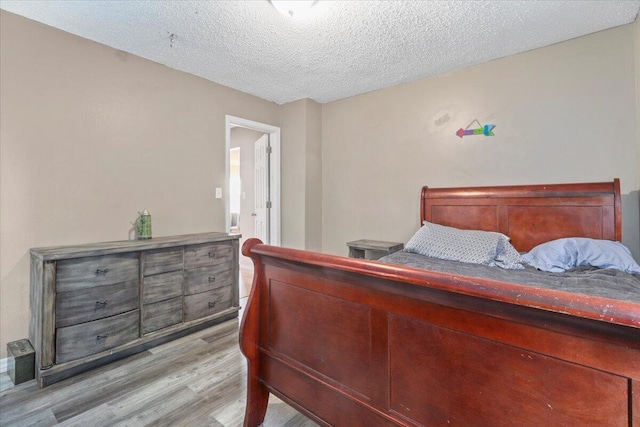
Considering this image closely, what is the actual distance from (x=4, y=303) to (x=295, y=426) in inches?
88.3

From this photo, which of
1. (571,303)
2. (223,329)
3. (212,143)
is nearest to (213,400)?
(223,329)

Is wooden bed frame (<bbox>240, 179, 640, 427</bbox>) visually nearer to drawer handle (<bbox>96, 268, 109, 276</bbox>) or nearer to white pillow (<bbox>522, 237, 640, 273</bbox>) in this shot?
drawer handle (<bbox>96, 268, 109, 276</bbox>)

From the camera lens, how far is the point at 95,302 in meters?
2.14

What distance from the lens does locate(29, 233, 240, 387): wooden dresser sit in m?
1.96

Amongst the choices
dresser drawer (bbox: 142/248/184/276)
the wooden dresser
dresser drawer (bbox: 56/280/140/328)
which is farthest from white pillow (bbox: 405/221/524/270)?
dresser drawer (bbox: 56/280/140/328)

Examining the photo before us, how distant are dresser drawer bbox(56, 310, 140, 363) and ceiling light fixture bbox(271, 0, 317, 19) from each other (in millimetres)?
2520

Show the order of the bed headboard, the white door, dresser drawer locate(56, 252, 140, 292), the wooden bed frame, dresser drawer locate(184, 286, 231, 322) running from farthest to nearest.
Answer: the white door, dresser drawer locate(184, 286, 231, 322), the bed headboard, dresser drawer locate(56, 252, 140, 292), the wooden bed frame

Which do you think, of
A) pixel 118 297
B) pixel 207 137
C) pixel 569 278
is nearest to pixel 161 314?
pixel 118 297

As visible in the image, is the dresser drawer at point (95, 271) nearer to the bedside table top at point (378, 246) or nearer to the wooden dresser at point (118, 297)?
the wooden dresser at point (118, 297)

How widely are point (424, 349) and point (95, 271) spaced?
91.1 inches

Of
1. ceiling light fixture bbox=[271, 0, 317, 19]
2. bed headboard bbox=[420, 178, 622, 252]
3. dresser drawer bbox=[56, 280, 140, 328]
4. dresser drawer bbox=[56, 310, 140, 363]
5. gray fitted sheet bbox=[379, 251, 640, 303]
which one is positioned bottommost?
dresser drawer bbox=[56, 310, 140, 363]

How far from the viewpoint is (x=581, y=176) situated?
7.97 feet

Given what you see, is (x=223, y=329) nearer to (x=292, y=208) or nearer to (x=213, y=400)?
(x=213, y=400)

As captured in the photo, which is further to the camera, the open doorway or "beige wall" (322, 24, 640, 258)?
the open doorway
